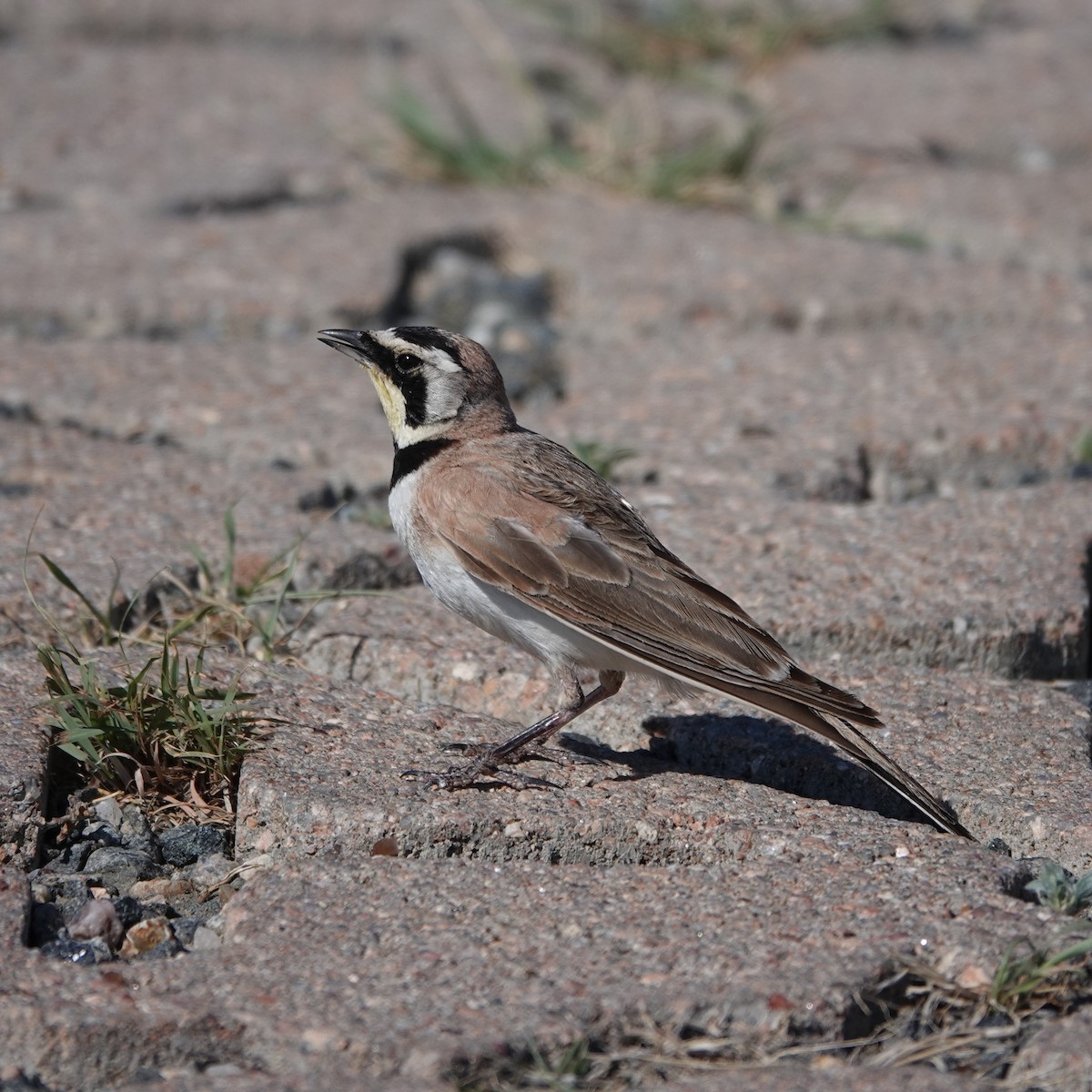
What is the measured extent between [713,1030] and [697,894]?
34 cm

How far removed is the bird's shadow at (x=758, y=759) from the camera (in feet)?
10.0

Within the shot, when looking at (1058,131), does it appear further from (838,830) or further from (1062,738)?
(838,830)

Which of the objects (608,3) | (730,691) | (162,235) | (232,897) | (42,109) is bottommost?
(232,897)

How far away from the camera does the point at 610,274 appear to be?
5.46m

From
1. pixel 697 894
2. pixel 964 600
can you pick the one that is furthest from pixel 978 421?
pixel 697 894

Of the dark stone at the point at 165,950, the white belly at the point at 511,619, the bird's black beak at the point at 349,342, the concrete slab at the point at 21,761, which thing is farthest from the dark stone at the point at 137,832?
the bird's black beak at the point at 349,342

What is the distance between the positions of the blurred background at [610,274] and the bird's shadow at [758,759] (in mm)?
271

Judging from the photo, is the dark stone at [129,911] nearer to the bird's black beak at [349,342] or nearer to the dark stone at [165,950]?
the dark stone at [165,950]

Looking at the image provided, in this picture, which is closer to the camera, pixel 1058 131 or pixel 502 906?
pixel 502 906

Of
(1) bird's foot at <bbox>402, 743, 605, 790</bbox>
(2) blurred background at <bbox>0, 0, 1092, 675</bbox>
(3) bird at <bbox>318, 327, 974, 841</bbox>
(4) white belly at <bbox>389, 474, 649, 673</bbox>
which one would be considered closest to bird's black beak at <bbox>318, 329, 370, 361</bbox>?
(3) bird at <bbox>318, 327, 974, 841</bbox>

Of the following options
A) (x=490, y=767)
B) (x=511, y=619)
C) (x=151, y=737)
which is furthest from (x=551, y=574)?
(x=151, y=737)

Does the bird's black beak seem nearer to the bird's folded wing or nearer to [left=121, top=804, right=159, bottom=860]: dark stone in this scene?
the bird's folded wing

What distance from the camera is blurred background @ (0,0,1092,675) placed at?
3.77m

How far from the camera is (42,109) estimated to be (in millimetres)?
6434
